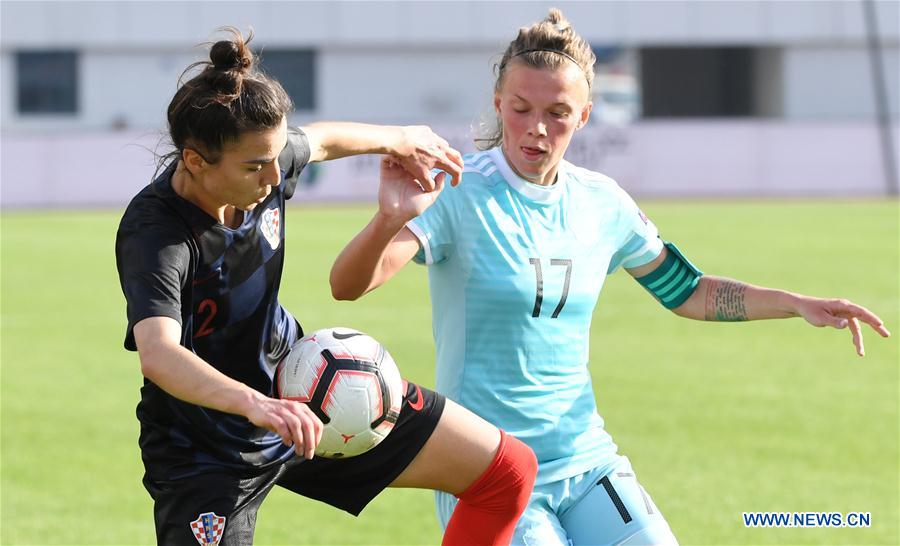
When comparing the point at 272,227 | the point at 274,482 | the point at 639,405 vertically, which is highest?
the point at 272,227

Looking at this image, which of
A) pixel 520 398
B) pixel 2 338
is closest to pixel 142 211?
pixel 520 398

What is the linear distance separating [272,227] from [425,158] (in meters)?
0.53

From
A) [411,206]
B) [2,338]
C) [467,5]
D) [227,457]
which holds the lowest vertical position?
[2,338]

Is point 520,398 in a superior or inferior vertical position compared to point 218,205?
inferior

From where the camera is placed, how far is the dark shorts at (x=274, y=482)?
4180mm

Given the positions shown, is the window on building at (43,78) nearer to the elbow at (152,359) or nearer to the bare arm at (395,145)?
the bare arm at (395,145)

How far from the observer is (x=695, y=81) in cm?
4606

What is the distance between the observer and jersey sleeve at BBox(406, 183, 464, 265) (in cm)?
429

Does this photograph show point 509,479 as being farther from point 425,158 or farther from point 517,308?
point 425,158

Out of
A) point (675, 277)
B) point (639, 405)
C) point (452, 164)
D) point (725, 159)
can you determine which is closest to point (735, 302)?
point (675, 277)

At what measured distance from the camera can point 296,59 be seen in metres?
40.7

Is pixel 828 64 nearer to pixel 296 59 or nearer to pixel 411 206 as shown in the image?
pixel 296 59

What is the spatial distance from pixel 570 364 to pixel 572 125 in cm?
78
